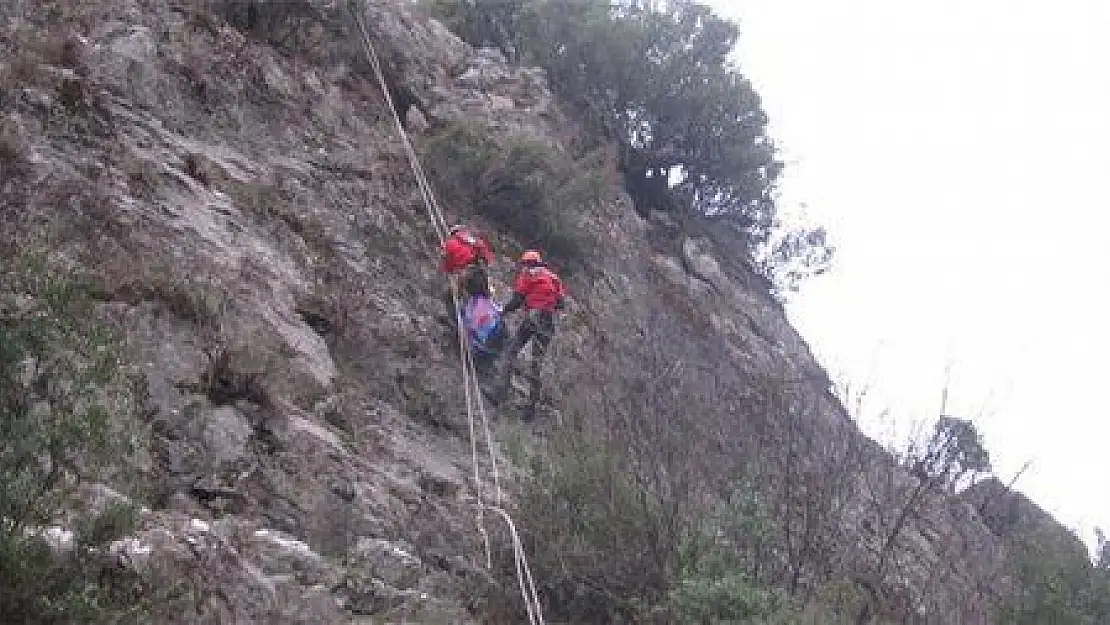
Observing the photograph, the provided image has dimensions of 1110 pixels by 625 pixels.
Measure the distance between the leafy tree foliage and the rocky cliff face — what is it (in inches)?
136

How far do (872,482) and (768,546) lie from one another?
154 centimetres

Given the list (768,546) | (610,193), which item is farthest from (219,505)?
(610,193)

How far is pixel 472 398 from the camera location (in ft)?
37.2

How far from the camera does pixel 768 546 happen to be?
835 centimetres

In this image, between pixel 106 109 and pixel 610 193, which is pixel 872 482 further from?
pixel 610 193

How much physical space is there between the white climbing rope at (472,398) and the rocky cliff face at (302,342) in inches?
5.1

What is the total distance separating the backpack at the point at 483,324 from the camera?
11820 millimetres

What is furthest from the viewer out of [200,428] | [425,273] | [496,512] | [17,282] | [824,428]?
[425,273]

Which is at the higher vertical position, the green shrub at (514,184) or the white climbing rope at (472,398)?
the green shrub at (514,184)

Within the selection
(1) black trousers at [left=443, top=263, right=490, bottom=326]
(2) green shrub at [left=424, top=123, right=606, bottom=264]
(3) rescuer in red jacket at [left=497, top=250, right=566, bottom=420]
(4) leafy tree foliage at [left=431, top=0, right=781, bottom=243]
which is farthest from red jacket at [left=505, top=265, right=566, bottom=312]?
(4) leafy tree foliage at [left=431, top=0, right=781, bottom=243]

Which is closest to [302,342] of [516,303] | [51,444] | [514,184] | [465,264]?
[465,264]

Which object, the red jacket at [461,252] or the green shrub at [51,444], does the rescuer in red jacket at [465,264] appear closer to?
the red jacket at [461,252]

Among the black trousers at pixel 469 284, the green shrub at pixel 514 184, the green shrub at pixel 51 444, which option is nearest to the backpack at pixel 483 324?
the black trousers at pixel 469 284

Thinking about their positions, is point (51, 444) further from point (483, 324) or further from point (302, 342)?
point (483, 324)
